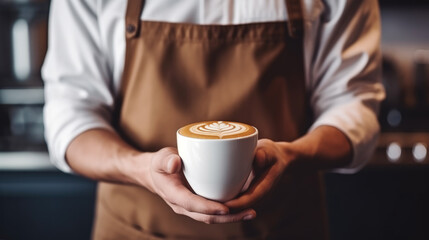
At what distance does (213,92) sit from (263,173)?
254mm

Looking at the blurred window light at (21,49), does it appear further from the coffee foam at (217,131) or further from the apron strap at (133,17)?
the coffee foam at (217,131)

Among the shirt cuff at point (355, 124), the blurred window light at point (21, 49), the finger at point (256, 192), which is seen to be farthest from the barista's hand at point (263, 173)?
the blurred window light at point (21, 49)

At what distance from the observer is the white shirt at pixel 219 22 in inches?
36.1


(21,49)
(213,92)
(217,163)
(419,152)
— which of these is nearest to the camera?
(217,163)

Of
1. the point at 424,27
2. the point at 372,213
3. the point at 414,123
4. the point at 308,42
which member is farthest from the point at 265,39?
the point at 424,27

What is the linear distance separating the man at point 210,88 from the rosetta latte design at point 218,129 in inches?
8.5

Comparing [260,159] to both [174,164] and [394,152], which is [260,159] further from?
[394,152]

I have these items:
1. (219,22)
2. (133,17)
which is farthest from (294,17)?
(133,17)

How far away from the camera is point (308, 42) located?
94cm

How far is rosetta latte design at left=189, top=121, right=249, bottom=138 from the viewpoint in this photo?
0.60 meters

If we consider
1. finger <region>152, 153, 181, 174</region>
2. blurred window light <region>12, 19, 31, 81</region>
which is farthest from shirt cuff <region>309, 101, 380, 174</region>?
blurred window light <region>12, 19, 31, 81</region>

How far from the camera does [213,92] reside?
88cm

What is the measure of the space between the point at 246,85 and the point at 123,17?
29 centimetres

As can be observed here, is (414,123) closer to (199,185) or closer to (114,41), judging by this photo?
(114,41)
